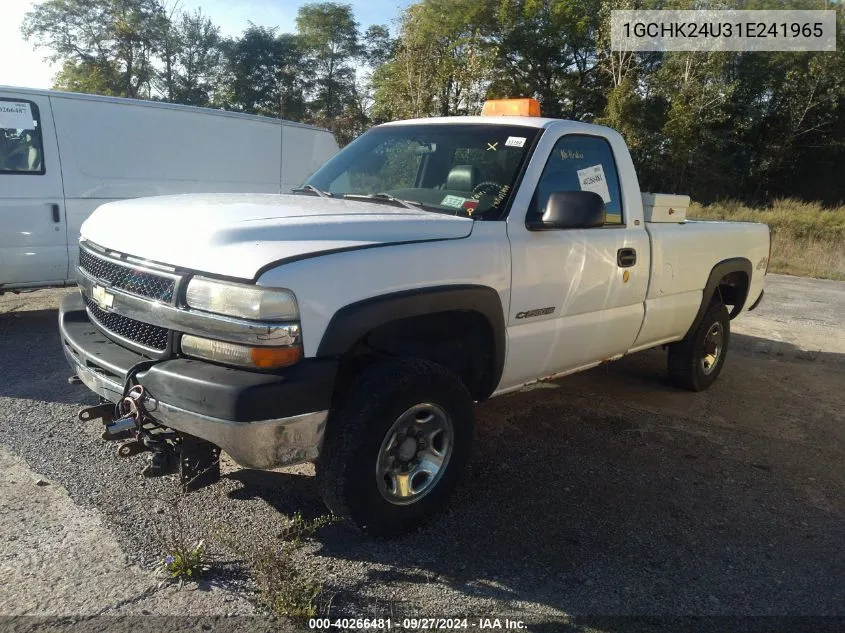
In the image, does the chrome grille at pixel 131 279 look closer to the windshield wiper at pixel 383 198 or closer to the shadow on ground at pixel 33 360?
the windshield wiper at pixel 383 198

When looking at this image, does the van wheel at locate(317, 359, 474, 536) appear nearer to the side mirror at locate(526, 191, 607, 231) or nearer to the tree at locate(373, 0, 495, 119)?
the side mirror at locate(526, 191, 607, 231)

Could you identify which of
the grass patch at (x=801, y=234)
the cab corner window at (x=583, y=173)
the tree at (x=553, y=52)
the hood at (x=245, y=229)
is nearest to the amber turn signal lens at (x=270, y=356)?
the hood at (x=245, y=229)

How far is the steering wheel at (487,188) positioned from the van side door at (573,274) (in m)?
0.14

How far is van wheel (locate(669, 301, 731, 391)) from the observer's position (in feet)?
18.0

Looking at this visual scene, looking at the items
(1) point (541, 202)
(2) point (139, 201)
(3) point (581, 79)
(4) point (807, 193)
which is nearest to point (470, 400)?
(1) point (541, 202)

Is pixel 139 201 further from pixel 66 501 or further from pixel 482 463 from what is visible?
pixel 482 463

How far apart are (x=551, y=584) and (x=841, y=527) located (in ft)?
5.76

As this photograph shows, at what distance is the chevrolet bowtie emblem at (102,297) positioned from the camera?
3.09m

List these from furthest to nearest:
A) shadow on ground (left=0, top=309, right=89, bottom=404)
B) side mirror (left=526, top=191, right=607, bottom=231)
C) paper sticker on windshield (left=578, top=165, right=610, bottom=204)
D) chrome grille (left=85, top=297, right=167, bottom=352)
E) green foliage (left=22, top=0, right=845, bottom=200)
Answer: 1. green foliage (left=22, top=0, right=845, bottom=200)
2. shadow on ground (left=0, top=309, right=89, bottom=404)
3. paper sticker on windshield (left=578, top=165, right=610, bottom=204)
4. side mirror (left=526, top=191, right=607, bottom=231)
5. chrome grille (left=85, top=297, right=167, bottom=352)

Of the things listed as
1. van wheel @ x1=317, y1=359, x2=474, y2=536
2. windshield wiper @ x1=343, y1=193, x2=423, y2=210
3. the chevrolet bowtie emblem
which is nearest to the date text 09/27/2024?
van wheel @ x1=317, y1=359, x2=474, y2=536

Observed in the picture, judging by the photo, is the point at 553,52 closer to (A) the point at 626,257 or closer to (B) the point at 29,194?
(B) the point at 29,194

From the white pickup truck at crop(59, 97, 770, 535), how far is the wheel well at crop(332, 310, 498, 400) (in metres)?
0.01

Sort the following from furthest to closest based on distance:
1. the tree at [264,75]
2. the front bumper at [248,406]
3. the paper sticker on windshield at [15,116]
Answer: the tree at [264,75] → the paper sticker on windshield at [15,116] → the front bumper at [248,406]

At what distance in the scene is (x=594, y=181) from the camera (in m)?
4.25
